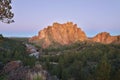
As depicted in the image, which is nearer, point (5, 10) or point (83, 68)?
point (5, 10)

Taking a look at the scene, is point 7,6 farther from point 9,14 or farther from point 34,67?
point 34,67

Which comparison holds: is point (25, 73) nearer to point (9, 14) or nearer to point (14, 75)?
point (14, 75)

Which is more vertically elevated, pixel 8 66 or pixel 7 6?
pixel 7 6

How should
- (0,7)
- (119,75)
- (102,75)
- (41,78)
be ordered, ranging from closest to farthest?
(41,78) < (0,7) < (102,75) < (119,75)

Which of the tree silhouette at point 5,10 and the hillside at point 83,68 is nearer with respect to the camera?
the tree silhouette at point 5,10

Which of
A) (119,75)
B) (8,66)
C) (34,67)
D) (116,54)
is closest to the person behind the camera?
(34,67)

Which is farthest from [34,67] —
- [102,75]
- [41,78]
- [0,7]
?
[102,75]

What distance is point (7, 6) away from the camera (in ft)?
73.2

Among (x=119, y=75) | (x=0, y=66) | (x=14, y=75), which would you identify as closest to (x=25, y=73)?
(x=14, y=75)

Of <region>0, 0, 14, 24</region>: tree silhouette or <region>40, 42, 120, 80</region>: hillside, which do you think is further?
<region>40, 42, 120, 80</region>: hillside

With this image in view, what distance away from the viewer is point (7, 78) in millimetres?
14070

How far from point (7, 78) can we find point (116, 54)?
148518 mm

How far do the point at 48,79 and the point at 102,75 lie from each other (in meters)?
25.6

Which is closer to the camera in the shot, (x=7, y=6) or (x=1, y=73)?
(x=1, y=73)
